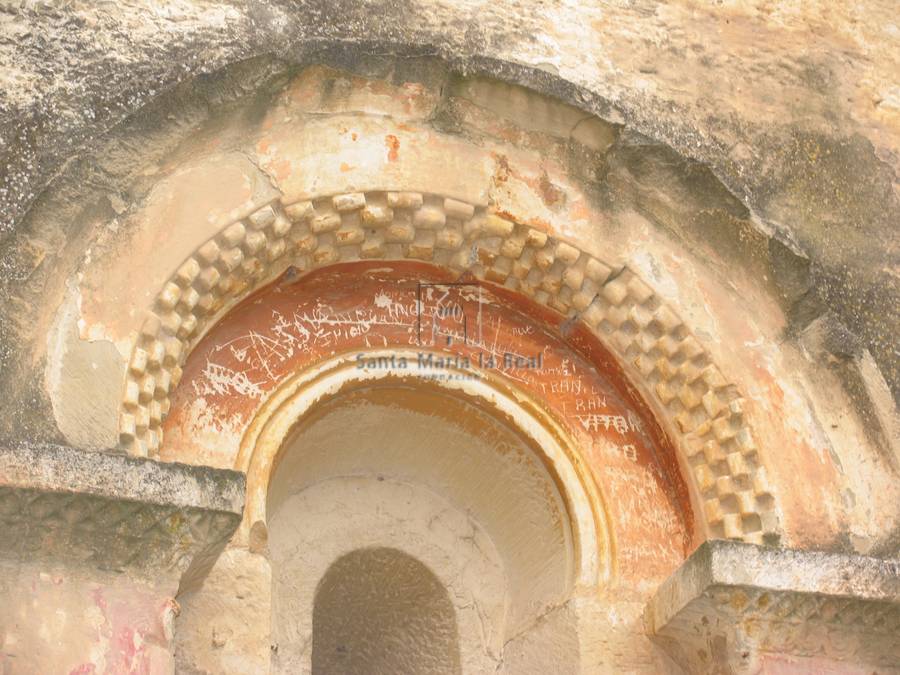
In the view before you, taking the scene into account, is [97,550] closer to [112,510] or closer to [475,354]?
[112,510]

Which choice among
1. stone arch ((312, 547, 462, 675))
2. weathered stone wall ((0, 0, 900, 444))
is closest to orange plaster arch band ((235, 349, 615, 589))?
stone arch ((312, 547, 462, 675))

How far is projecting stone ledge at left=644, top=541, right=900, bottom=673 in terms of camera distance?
4.53 metres

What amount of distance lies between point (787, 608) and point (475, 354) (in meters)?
1.50

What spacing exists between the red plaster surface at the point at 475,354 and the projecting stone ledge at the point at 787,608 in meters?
0.54

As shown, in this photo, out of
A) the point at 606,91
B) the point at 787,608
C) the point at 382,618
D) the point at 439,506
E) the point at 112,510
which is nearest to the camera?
the point at 112,510

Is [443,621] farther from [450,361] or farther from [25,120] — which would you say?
[25,120]

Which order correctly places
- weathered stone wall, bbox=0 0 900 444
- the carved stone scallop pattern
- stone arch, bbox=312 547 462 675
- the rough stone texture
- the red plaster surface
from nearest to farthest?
the rough stone texture → weathered stone wall, bbox=0 0 900 444 → the carved stone scallop pattern → the red plaster surface → stone arch, bbox=312 547 462 675

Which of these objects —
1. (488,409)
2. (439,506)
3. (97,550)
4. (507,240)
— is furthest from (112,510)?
(439,506)

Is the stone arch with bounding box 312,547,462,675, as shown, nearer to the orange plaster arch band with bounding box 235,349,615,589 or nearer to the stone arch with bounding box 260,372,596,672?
the stone arch with bounding box 260,372,596,672

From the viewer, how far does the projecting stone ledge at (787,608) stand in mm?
4527

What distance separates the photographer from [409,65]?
511cm

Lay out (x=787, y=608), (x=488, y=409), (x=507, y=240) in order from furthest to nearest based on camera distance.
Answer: (x=488, y=409) < (x=507, y=240) < (x=787, y=608)

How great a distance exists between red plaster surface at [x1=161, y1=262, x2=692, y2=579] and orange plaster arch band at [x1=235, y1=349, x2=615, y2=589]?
1.4 inches

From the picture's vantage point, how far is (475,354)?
5.42 m
